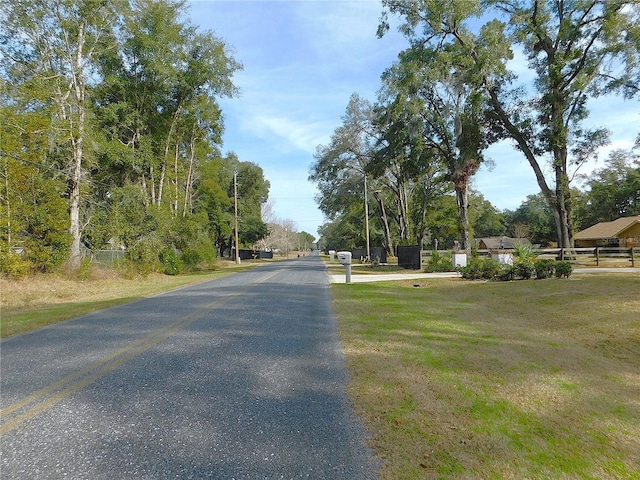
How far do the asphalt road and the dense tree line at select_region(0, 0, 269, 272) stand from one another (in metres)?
10.7

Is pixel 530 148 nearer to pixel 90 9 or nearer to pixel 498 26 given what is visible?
pixel 498 26

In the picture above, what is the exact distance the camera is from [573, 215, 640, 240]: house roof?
1576 inches

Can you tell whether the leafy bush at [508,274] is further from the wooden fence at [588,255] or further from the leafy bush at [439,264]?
the wooden fence at [588,255]

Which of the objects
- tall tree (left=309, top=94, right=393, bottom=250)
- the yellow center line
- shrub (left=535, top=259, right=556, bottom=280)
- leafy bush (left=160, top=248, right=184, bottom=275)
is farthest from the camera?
tall tree (left=309, top=94, right=393, bottom=250)

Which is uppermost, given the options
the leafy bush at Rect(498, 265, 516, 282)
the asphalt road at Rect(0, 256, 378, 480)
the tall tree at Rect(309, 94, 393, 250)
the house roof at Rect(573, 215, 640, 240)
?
the tall tree at Rect(309, 94, 393, 250)

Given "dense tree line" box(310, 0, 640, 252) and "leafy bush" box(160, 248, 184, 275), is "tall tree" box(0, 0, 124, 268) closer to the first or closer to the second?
"leafy bush" box(160, 248, 184, 275)

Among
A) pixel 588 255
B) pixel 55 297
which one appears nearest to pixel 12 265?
pixel 55 297

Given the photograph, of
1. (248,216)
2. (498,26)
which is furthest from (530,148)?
(248,216)

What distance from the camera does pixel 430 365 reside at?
451 centimetres

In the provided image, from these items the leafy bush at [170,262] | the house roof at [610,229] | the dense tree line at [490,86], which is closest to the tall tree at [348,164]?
the dense tree line at [490,86]

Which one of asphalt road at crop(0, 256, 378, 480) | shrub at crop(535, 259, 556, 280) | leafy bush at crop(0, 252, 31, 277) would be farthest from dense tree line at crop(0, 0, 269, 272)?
shrub at crop(535, 259, 556, 280)

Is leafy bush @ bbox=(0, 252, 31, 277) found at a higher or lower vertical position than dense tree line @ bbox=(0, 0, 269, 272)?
lower

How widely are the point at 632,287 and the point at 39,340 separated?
12.5 m

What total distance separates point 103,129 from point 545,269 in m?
22.3
